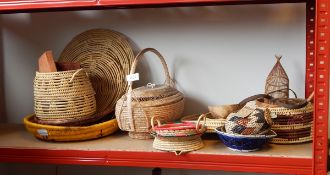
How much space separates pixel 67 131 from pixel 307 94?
31.2 inches

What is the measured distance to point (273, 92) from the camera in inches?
50.7

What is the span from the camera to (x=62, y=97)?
3.99 ft

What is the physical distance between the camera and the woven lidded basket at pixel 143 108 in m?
1.22

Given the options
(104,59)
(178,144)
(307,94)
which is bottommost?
(178,144)

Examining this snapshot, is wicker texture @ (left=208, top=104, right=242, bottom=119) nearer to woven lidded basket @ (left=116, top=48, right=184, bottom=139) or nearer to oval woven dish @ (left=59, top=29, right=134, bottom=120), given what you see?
woven lidded basket @ (left=116, top=48, right=184, bottom=139)

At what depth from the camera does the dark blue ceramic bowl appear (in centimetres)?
108

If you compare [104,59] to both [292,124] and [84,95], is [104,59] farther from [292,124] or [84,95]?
[292,124]

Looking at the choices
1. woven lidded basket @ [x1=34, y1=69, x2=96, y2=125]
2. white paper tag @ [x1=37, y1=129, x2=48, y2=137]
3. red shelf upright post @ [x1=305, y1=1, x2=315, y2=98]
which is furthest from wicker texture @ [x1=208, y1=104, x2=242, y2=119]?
white paper tag @ [x1=37, y1=129, x2=48, y2=137]

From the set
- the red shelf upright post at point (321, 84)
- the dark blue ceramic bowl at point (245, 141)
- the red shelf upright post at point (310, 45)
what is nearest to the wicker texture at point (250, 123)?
the dark blue ceramic bowl at point (245, 141)

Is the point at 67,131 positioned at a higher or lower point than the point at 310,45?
lower

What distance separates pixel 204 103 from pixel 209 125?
0.26 metres

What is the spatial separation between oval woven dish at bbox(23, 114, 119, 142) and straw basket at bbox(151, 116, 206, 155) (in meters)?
0.22

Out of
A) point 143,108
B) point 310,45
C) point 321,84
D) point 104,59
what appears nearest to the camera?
point 321,84

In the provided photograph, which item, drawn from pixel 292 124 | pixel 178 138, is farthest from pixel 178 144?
pixel 292 124
